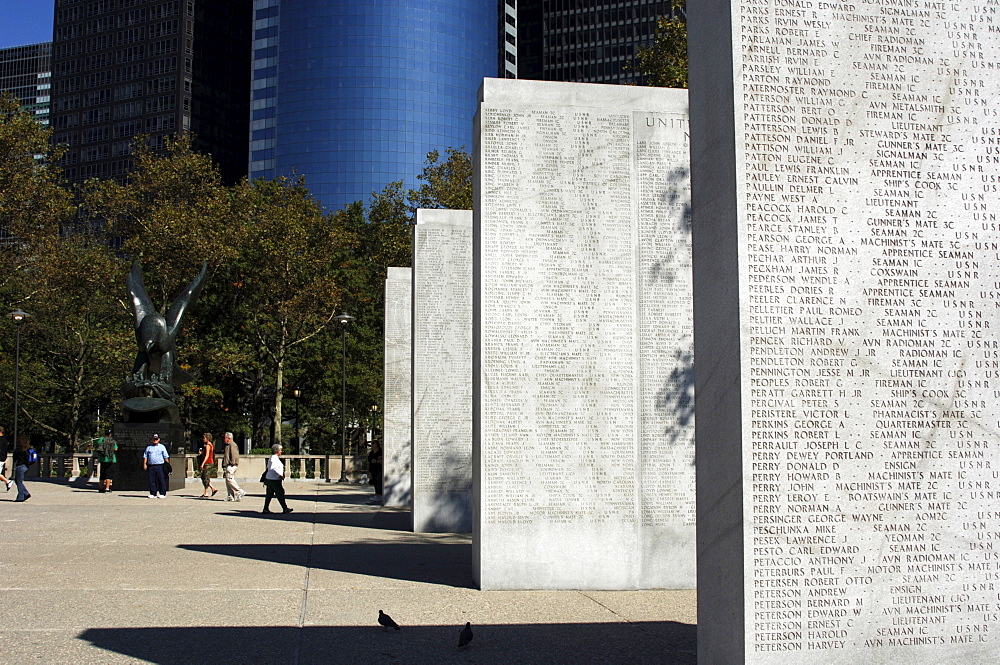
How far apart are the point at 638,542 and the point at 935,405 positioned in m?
5.45

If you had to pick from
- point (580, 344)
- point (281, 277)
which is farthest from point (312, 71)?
point (580, 344)

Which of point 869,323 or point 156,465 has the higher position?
point 869,323

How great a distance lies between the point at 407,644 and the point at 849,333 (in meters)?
4.01

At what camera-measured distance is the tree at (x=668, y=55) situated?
20391 millimetres

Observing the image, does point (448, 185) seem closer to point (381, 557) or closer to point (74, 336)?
point (74, 336)

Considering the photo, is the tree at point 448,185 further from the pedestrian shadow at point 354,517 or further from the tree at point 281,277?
the pedestrian shadow at point 354,517

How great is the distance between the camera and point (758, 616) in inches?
195

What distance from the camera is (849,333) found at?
5.24 metres

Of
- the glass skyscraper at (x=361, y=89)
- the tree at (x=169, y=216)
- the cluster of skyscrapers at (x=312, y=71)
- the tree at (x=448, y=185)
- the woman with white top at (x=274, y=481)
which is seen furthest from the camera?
the cluster of skyscrapers at (x=312, y=71)

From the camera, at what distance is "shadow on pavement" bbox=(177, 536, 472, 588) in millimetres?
11164

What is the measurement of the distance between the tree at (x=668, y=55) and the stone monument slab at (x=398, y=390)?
7307 mm

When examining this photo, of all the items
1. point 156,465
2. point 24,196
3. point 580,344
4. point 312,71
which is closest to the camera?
point 580,344

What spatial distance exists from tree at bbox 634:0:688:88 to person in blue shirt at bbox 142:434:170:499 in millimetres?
15179

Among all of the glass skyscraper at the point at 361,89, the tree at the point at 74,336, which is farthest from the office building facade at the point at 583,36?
the tree at the point at 74,336
